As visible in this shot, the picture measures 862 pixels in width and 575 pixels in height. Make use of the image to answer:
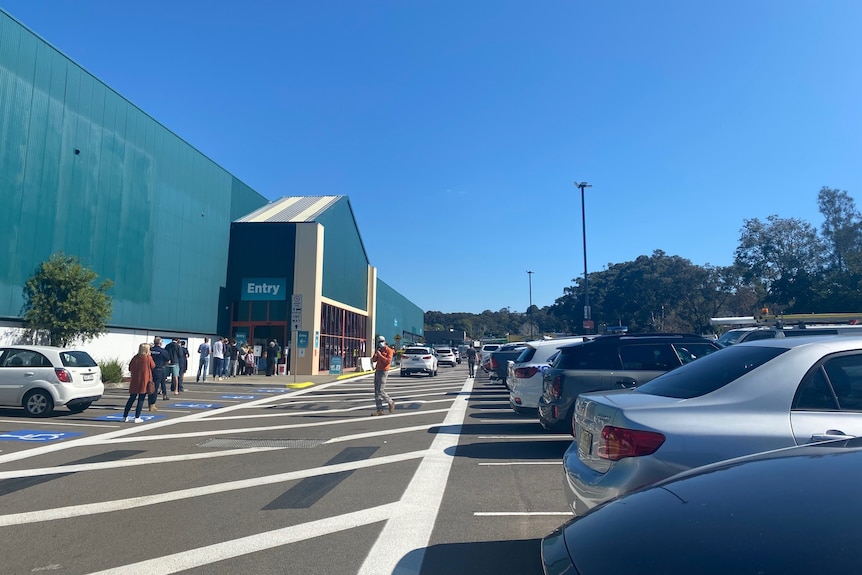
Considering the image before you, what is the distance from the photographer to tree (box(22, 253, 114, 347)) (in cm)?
1880

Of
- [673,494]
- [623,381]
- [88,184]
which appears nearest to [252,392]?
[88,184]

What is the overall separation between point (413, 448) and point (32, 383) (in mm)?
9076

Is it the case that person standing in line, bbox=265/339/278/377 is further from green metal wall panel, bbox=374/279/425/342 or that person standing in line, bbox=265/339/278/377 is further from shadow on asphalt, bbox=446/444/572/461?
shadow on asphalt, bbox=446/444/572/461

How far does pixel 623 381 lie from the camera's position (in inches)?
348

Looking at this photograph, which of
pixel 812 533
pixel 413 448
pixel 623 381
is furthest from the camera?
pixel 413 448

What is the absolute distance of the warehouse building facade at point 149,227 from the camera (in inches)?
739

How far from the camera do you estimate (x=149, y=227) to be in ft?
82.6

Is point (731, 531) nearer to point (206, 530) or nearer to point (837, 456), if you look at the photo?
point (837, 456)

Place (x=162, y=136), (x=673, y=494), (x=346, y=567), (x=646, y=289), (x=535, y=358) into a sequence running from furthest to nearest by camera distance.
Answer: (x=646, y=289), (x=162, y=136), (x=535, y=358), (x=346, y=567), (x=673, y=494)

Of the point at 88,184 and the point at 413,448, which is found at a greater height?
the point at 88,184

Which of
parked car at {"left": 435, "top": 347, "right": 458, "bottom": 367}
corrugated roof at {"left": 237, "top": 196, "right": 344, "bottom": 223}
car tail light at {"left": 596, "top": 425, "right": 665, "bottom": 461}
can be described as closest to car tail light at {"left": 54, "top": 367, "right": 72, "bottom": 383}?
car tail light at {"left": 596, "top": 425, "right": 665, "bottom": 461}

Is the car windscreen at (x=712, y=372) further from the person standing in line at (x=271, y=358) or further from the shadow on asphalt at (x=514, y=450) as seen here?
the person standing in line at (x=271, y=358)

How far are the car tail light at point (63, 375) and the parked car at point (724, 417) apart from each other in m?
12.3

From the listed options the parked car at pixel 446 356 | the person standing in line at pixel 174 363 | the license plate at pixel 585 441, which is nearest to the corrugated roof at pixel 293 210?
the parked car at pixel 446 356
